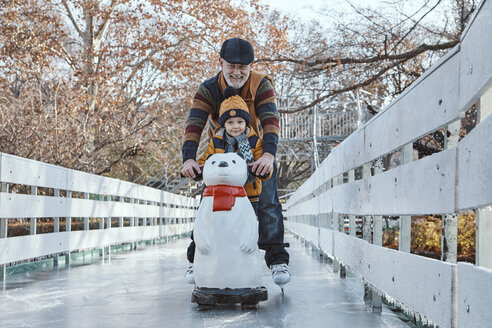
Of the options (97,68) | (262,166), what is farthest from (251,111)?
(97,68)

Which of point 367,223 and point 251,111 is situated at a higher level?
point 251,111

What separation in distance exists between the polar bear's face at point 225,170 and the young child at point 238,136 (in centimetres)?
26

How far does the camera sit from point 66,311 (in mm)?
3443

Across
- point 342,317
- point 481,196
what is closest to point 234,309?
point 342,317

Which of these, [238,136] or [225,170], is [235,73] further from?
[225,170]

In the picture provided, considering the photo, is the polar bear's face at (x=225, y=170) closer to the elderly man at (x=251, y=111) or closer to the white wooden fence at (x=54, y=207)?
the elderly man at (x=251, y=111)

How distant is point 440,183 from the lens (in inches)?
82.9

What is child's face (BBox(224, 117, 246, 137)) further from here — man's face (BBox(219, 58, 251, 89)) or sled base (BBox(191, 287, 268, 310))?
sled base (BBox(191, 287, 268, 310))

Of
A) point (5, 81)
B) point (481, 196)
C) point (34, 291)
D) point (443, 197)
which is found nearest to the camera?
point (481, 196)

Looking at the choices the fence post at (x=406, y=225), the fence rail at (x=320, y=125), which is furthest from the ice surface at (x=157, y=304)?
the fence rail at (x=320, y=125)

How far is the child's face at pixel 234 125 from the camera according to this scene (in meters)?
4.00

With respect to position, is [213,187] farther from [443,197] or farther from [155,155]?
[155,155]

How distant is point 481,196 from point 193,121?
3003mm

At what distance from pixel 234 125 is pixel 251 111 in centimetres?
44
